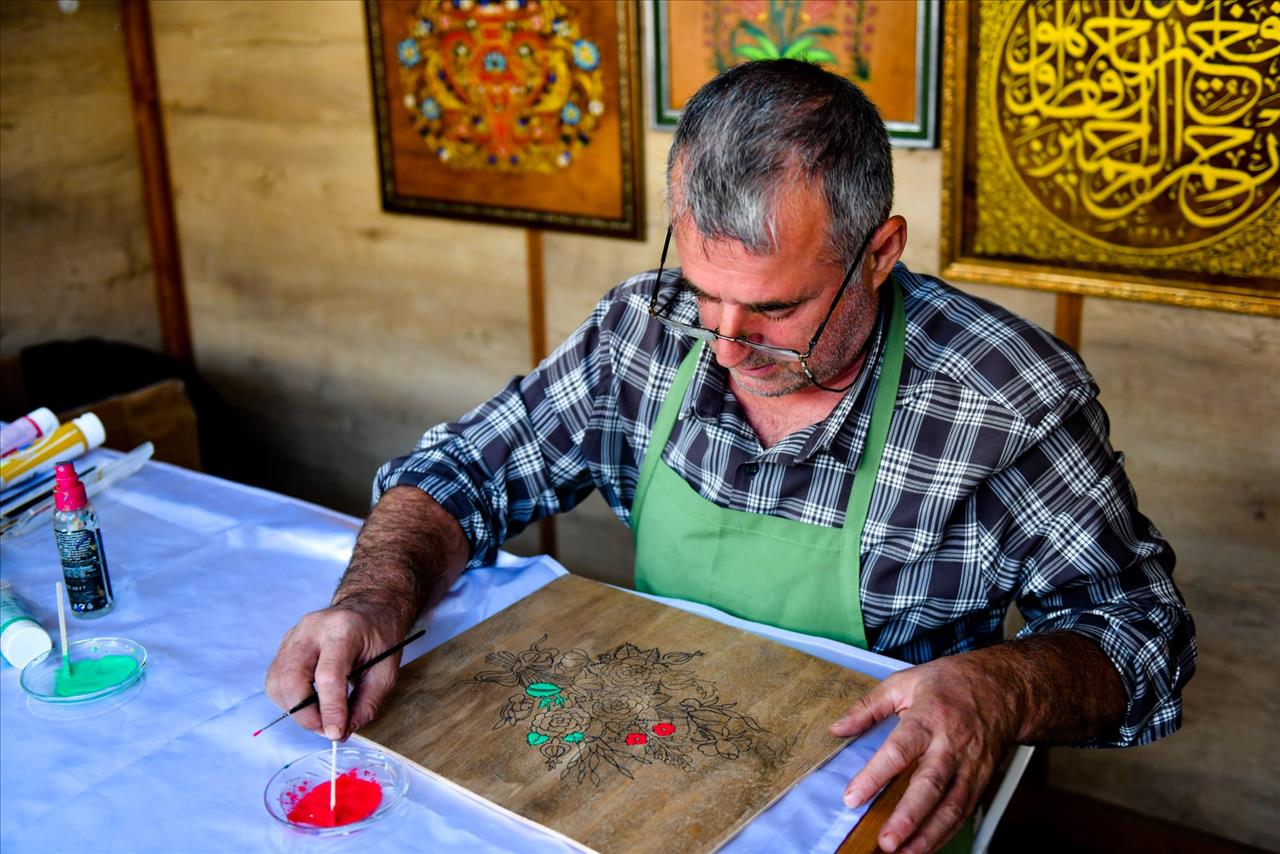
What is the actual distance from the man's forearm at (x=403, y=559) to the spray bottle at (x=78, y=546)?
35 cm

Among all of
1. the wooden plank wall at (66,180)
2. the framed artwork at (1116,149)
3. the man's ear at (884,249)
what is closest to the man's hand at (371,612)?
the man's ear at (884,249)

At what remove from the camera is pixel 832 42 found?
2.59 metres

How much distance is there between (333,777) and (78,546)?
63cm

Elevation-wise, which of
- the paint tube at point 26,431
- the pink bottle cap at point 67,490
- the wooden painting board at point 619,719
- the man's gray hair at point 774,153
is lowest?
the wooden painting board at point 619,719

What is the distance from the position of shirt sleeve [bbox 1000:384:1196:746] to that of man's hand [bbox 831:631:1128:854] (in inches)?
1.7

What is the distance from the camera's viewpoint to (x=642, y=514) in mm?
1810

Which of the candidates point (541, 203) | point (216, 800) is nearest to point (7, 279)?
point (541, 203)

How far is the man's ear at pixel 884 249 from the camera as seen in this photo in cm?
154

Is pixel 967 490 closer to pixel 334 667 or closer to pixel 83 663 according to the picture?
pixel 334 667

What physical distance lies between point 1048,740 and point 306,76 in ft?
9.47

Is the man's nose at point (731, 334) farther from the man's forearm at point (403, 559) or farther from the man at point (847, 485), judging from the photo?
the man's forearm at point (403, 559)

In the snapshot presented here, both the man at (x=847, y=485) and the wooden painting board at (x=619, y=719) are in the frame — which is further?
the man at (x=847, y=485)

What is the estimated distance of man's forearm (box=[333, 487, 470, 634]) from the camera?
1.54m

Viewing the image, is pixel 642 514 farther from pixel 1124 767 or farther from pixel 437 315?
pixel 437 315
